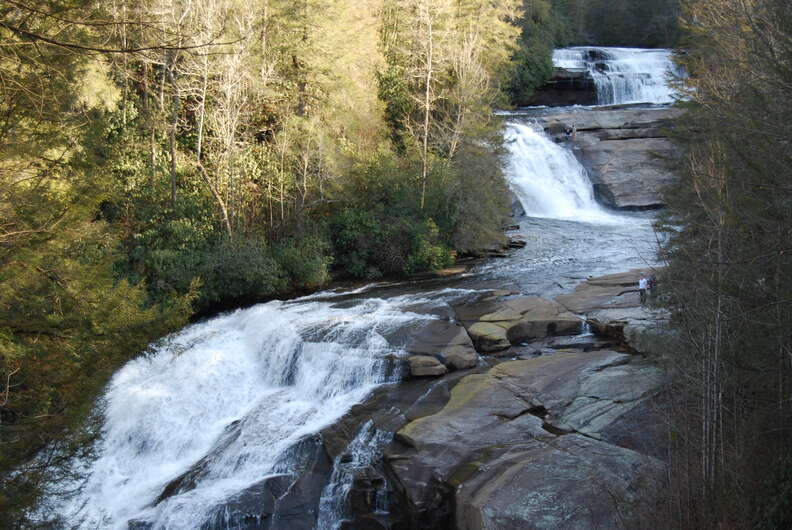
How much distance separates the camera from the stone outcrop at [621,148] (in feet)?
81.5

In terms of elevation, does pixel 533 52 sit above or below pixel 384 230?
above

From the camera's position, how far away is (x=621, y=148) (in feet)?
86.4

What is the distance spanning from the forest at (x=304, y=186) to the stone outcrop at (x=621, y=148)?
465cm

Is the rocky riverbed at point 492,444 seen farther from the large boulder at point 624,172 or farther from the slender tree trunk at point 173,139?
the large boulder at point 624,172

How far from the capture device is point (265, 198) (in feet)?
59.9

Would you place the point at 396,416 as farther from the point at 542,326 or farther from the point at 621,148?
the point at 621,148

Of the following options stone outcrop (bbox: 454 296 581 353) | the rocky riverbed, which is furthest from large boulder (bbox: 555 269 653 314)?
the rocky riverbed

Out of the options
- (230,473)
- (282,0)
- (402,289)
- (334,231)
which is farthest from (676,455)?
(282,0)

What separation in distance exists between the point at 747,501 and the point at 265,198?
1547 cm

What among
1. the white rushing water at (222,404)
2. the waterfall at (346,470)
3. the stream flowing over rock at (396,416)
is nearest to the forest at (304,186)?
the white rushing water at (222,404)

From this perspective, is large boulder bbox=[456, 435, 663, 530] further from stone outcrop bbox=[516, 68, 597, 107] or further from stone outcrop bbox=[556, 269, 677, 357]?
stone outcrop bbox=[516, 68, 597, 107]

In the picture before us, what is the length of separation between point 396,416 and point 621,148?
69.9ft

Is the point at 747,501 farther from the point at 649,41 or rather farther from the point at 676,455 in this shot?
the point at 649,41

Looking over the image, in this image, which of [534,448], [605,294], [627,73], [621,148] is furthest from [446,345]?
[627,73]
